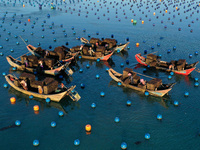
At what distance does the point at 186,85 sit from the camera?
39844mm

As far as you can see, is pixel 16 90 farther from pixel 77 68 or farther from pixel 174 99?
pixel 174 99

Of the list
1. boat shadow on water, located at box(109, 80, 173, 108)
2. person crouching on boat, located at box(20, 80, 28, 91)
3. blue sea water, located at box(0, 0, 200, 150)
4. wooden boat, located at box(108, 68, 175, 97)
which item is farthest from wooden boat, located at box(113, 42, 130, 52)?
person crouching on boat, located at box(20, 80, 28, 91)

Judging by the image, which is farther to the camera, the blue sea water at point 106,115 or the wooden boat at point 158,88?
the wooden boat at point 158,88

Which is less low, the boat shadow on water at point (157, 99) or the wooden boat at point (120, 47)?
the wooden boat at point (120, 47)

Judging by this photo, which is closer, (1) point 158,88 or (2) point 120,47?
(1) point 158,88

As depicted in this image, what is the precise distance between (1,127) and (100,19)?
7541 centimetres

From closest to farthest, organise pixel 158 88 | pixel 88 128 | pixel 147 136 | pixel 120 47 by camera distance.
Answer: pixel 147 136, pixel 88 128, pixel 158 88, pixel 120 47

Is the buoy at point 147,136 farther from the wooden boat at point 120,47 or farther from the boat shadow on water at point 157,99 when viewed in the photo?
the wooden boat at point 120,47

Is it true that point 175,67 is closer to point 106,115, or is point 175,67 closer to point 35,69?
point 106,115

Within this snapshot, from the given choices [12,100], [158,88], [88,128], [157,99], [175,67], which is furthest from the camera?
[175,67]

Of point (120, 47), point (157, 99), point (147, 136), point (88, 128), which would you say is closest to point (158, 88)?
point (157, 99)

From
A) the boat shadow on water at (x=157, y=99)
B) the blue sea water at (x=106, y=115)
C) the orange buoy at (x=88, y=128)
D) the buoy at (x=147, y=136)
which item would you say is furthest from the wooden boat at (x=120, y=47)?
the buoy at (x=147, y=136)

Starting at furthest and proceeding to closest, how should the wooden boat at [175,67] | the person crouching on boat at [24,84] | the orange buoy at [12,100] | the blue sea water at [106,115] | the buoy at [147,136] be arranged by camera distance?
the wooden boat at [175,67], the person crouching on boat at [24,84], the orange buoy at [12,100], the buoy at [147,136], the blue sea water at [106,115]

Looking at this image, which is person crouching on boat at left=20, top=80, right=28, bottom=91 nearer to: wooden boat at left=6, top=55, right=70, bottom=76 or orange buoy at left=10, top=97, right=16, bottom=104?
orange buoy at left=10, top=97, right=16, bottom=104
